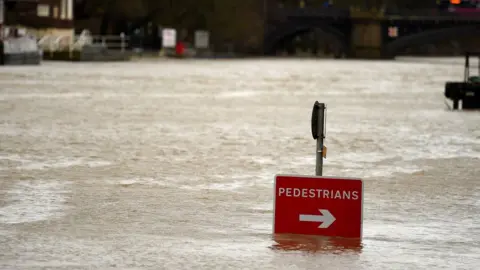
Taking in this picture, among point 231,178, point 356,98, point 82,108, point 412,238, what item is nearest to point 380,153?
point 231,178

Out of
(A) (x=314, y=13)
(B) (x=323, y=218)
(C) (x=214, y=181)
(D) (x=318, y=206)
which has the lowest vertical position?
(C) (x=214, y=181)

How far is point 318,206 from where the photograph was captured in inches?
401

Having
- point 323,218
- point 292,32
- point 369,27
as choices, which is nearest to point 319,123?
point 323,218

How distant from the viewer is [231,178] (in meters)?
15.0

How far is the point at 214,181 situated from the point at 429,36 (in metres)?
108

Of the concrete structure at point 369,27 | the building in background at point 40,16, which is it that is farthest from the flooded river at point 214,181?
the concrete structure at point 369,27

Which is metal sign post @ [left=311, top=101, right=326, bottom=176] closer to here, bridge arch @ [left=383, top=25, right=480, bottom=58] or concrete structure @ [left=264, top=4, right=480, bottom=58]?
concrete structure @ [left=264, top=4, right=480, bottom=58]

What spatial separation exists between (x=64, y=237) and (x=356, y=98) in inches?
979

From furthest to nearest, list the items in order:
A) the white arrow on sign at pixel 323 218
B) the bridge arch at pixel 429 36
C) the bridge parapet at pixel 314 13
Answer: the bridge arch at pixel 429 36 < the bridge parapet at pixel 314 13 < the white arrow on sign at pixel 323 218

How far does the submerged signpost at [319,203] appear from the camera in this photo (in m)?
10.0

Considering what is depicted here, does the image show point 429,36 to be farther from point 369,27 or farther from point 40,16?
point 40,16

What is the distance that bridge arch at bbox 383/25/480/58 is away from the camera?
119 m

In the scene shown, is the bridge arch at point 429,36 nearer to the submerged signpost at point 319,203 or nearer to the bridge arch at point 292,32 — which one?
the bridge arch at point 292,32

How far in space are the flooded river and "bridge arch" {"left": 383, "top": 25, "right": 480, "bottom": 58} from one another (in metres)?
90.0
